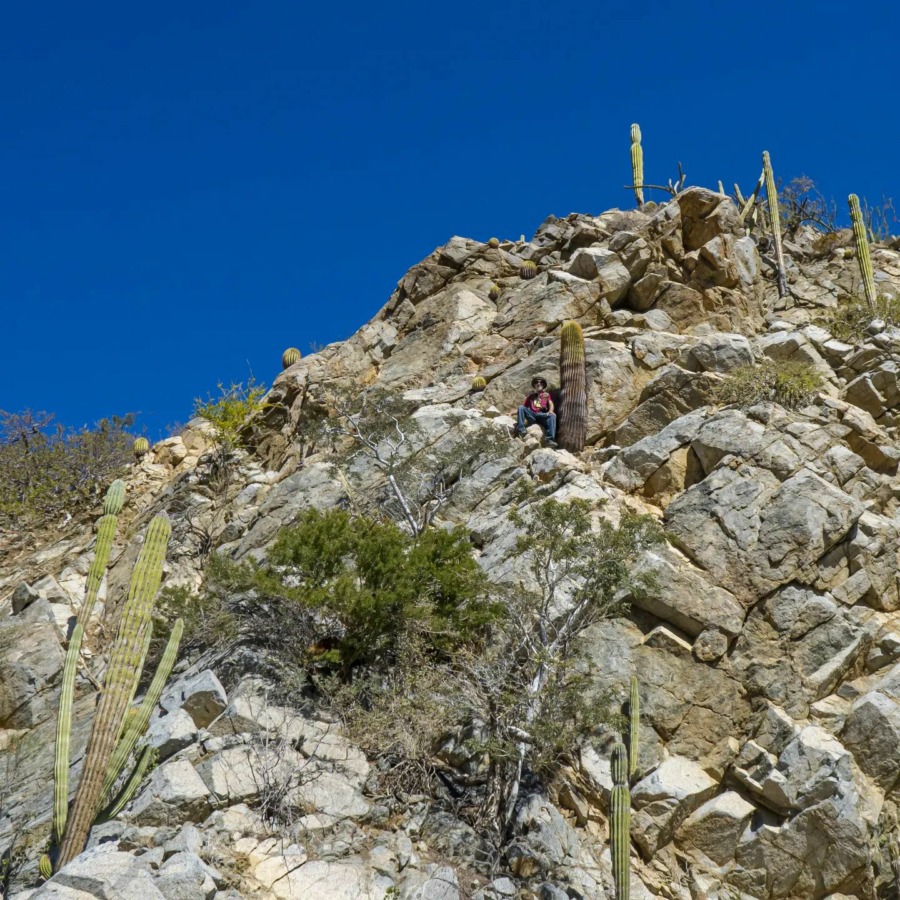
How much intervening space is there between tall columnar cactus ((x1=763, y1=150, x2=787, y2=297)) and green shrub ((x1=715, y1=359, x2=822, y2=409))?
17.8ft

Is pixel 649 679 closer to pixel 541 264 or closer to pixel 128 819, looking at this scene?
pixel 128 819

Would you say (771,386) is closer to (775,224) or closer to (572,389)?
(572,389)

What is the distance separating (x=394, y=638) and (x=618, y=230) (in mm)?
14563

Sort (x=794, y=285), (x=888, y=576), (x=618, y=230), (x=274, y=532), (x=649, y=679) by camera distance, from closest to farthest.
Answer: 1. (x=649, y=679)
2. (x=888, y=576)
3. (x=274, y=532)
4. (x=794, y=285)
5. (x=618, y=230)

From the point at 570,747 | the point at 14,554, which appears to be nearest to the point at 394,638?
the point at 570,747

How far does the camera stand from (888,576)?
12234mm

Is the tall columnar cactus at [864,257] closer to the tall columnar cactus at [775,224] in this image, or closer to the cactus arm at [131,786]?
the tall columnar cactus at [775,224]

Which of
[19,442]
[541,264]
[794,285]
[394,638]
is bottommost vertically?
[394,638]

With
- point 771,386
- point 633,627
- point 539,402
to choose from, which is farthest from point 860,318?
point 633,627

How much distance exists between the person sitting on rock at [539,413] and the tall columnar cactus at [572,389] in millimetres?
186

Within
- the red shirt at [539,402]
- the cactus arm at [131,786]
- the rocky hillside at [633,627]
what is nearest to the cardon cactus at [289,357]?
the rocky hillside at [633,627]

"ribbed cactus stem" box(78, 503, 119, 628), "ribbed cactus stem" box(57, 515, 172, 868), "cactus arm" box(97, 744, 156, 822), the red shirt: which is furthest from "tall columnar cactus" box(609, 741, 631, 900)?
the red shirt

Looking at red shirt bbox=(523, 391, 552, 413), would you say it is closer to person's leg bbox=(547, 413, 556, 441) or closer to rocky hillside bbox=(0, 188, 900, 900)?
person's leg bbox=(547, 413, 556, 441)

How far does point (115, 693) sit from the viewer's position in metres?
8.94
